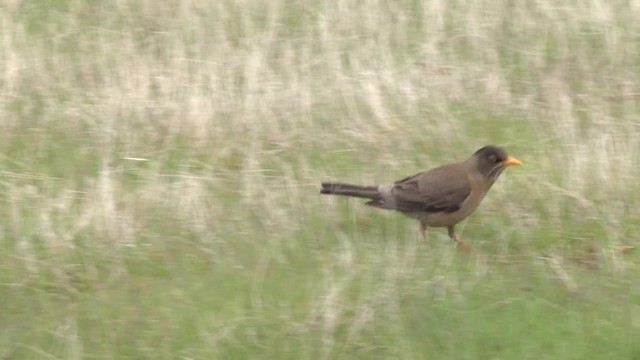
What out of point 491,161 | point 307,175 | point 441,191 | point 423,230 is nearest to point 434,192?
point 441,191

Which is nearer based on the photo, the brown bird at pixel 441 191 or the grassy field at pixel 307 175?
the grassy field at pixel 307 175

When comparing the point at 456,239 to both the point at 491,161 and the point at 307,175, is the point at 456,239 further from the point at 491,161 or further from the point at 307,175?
the point at 307,175

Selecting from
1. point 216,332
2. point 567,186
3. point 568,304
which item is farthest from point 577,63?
point 216,332

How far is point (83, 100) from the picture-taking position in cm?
835

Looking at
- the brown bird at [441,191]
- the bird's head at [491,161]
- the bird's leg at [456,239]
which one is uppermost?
the bird's head at [491,161]

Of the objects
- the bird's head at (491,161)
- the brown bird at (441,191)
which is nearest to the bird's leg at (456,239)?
the brown bird at (441,191)

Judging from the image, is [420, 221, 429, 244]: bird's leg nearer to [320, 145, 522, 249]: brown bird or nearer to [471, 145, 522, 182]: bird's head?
[320, 145, 522, 249]: brown bird

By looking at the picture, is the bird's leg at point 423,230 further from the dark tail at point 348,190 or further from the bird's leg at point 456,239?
the dark tail at point 348,190

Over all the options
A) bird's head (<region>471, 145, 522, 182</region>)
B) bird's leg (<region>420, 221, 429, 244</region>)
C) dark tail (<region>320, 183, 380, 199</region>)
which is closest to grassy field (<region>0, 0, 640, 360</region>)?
bird's leg (<region>420, 221, 429, 244</region>)

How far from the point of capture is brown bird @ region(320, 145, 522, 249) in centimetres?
654

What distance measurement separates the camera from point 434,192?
6.57 m

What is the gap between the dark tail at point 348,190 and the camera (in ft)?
21.7

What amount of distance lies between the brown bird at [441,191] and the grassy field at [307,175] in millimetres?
176

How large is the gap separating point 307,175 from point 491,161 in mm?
1260
